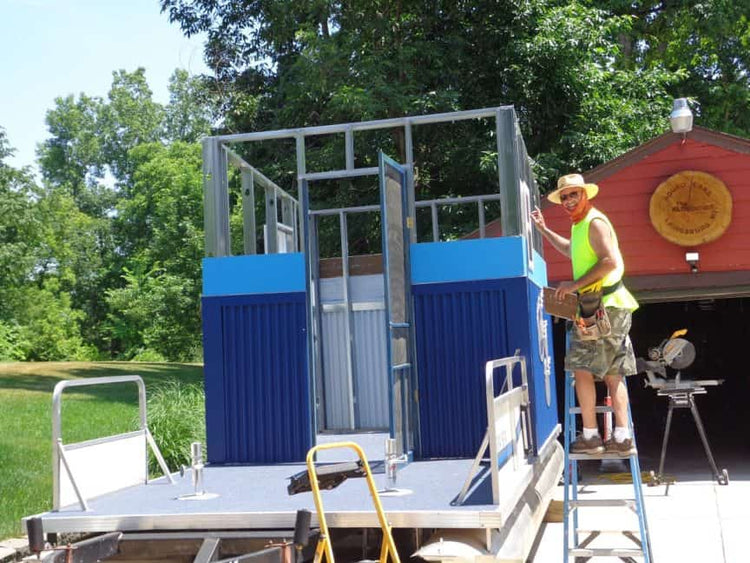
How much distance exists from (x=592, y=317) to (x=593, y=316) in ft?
0.04

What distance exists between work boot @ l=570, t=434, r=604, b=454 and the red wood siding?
588 centimetres

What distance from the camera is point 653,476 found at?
12148 millimetres

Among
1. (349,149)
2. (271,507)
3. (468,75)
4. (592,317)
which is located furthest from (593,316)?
(468,75)

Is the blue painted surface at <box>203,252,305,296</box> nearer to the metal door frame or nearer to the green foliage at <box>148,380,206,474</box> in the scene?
the metal door frame

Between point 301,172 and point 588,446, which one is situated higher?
point 301,172

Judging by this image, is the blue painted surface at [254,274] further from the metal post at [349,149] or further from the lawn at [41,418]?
the lawn at [41,418]

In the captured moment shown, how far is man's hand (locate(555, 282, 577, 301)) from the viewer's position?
22.2 ft

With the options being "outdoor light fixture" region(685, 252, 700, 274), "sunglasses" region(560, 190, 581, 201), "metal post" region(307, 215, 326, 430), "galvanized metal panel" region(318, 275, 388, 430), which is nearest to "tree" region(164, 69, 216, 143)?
"outdoor light fixture" region(685, 252, 700, 274)

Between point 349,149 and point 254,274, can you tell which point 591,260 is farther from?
point 254,274

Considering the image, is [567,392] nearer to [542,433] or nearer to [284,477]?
[542,433]

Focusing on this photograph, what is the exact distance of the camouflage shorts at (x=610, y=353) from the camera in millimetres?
6941

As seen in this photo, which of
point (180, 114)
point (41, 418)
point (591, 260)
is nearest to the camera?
point (591, 260)

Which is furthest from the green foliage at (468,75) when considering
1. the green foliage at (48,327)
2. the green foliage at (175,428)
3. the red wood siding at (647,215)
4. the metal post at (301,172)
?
the green foliage at (48,327)

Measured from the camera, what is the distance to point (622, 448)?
6816 millimetres
